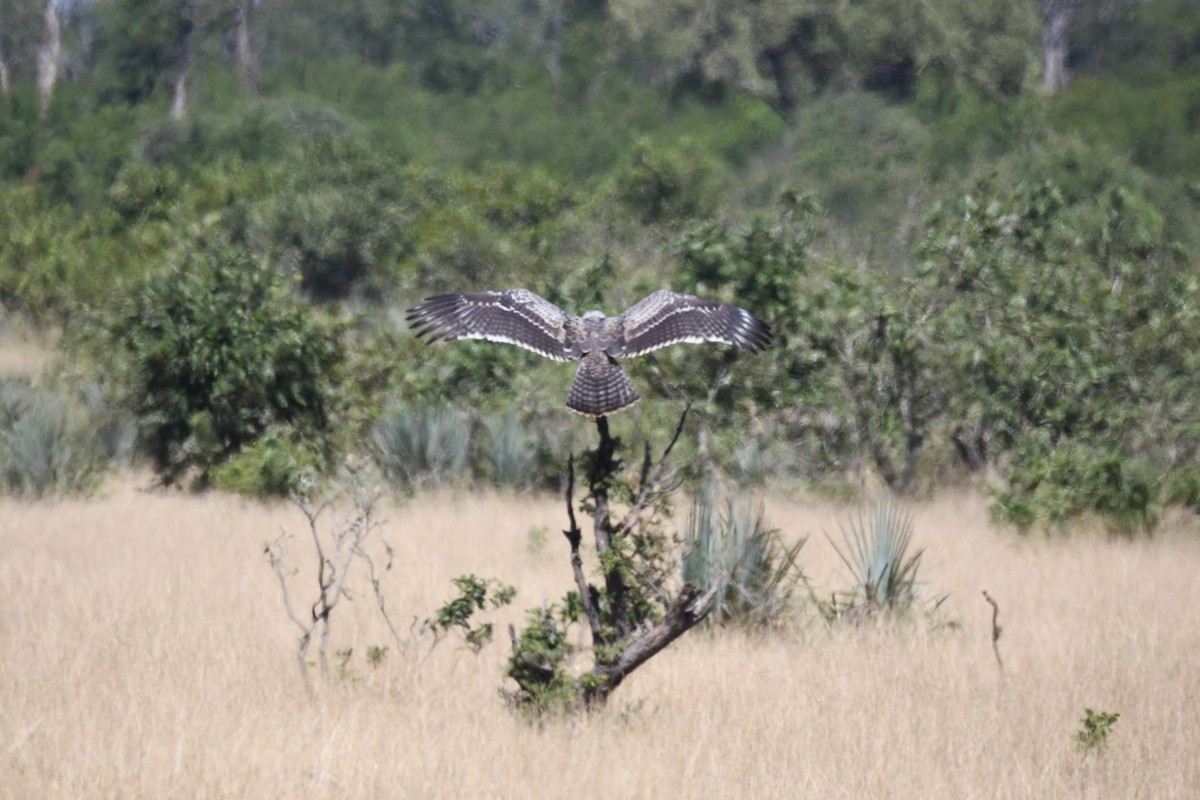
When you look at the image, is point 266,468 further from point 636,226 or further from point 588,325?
point 636,226

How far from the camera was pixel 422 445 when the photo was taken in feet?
45.8

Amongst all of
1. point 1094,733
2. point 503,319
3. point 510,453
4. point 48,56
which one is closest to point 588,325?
point 503,319

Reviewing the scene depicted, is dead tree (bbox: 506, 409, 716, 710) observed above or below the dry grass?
above

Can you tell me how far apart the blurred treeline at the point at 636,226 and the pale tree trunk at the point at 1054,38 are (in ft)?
0.34

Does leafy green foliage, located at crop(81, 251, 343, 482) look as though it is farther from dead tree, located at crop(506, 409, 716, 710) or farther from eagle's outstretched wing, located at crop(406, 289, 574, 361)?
dead tree, located at crop(506, 409, 716, 710)

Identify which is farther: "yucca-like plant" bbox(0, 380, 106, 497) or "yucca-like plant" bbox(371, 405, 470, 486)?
"yucca-like plant" bbox(371, 405, 470, 486)

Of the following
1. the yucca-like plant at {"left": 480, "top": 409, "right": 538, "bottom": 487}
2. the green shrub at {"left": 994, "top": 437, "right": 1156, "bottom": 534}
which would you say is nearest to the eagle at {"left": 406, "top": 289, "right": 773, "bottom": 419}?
the green shrub at {"left": 994, "top": 437, "right": 1156, "bottom": 534}

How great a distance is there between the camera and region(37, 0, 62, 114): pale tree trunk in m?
48.8

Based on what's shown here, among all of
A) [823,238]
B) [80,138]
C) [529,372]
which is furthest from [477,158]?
[529,372]

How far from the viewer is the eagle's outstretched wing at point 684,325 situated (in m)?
7.09

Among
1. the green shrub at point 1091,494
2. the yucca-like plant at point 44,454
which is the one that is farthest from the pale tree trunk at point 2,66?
the green shrub at point 1091,494

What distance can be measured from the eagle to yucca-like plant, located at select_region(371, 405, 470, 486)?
6.55 meters

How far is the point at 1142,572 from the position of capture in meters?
10.6

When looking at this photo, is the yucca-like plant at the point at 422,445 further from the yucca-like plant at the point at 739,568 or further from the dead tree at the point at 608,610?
the dead tree at the point at 608,610
